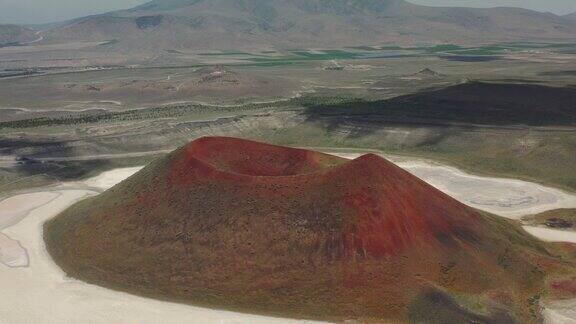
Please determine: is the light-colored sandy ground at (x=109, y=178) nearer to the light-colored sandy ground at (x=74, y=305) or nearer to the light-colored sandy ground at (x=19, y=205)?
the light-colored sandy ground at (x=19, y=205)

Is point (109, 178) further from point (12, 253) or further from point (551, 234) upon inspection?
point (551, 234)

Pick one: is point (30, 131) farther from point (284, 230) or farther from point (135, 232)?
point (284, 230)

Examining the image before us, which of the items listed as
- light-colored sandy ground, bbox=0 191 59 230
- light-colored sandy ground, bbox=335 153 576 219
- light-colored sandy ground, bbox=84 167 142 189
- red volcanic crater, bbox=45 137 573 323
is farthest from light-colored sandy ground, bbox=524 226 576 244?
light-colored sandy ground, bbox=0 191 59 230

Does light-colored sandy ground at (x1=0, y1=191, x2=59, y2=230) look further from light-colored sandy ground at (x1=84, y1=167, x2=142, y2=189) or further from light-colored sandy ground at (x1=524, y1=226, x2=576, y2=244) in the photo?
light-colored sandy ground at (x1=524, y1=226, x2=576, y2=244)

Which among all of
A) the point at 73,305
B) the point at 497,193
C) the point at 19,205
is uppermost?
the point at 19,205

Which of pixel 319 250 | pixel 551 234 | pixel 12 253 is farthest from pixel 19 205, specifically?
pixel 551 234
